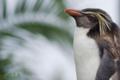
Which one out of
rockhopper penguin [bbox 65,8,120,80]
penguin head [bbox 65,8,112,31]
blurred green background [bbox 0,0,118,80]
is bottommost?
blurred green background [bbox 0,0,118,80]

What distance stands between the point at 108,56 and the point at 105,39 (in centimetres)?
4

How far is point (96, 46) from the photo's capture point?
1.12m

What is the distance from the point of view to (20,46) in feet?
7.06

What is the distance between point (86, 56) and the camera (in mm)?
1139

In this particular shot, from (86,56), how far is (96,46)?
4 cm

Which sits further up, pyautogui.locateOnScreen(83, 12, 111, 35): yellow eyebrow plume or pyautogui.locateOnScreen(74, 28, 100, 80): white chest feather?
pyautogui.locateOnScreen(83, 12, 111, 35): yellow eyebrow plume

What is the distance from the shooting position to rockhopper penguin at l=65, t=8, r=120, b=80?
43.7 inches

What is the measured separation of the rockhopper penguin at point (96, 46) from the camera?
111 centimetres

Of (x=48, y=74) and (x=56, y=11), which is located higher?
(x=56, y=11)

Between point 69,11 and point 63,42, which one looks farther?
point 63,42

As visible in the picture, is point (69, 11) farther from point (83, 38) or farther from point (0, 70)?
point (0, 70)

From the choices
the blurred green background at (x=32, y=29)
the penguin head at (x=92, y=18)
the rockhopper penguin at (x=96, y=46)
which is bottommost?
the blurred green background at (x=32, y=29)

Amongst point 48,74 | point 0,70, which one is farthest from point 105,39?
point 48,74

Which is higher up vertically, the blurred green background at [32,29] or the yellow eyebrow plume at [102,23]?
the yellow eyebrow plume at [102,23]
